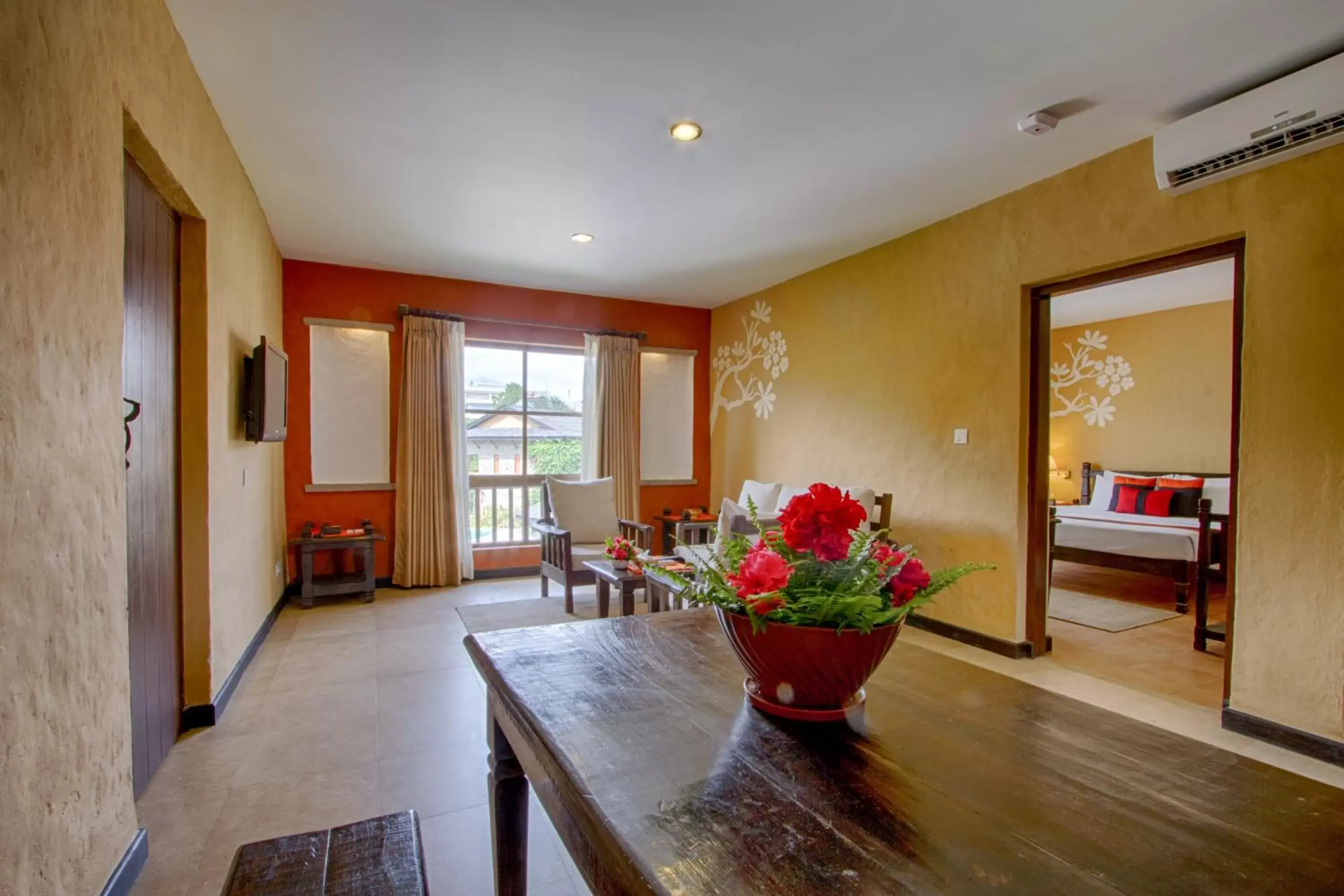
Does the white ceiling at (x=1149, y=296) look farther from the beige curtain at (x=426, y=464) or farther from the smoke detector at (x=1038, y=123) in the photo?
the beige curtain at (x=426, y=464)

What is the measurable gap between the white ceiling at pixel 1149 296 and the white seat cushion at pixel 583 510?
374 cm

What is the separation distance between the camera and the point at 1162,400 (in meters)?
6.27

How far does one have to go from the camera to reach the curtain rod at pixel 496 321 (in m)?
5.23

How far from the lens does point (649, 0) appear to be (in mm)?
2057

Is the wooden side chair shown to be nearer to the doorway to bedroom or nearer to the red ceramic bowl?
the doorway to bedroom

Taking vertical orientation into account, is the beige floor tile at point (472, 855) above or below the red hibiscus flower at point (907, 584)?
below

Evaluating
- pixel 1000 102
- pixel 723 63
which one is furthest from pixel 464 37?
pixel 1000 102

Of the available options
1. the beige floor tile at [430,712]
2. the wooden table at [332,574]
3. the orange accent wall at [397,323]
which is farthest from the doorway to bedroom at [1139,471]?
the wooden table at [332,574]

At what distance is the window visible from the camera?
5.74 metres

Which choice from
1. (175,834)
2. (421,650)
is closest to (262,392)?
(421,650)

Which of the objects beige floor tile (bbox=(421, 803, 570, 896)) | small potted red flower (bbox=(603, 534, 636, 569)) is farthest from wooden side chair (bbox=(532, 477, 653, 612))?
beige floor tile (bbox=(421, 803, 570, 896))

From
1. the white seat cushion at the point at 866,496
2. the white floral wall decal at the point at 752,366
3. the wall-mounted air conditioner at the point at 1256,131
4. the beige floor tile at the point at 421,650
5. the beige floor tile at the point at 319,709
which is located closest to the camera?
the wall-mounted air conditioner at the point at 1256,131

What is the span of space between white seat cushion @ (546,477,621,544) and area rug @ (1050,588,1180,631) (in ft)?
11.0

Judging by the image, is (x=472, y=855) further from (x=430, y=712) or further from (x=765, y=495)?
(x=765, y=495)
